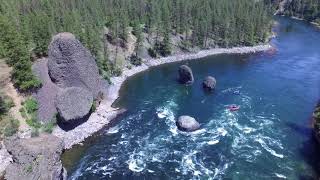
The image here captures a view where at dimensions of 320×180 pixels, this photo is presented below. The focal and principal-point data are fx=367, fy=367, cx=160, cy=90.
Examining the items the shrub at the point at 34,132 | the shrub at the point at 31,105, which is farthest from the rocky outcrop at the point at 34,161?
the shrub at the point at 31,105

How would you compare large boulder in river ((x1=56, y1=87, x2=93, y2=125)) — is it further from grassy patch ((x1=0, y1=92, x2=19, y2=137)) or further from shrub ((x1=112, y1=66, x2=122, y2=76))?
shrub ((x1=112, y1=66, x2=122, y2=76))

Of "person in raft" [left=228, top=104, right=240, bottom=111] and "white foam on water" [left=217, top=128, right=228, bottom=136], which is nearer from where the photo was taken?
"white foam on water" [left=217, top=128, right=228, bottom=136]

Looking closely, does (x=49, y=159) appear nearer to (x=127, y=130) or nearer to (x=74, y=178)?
(x=74, y=178)

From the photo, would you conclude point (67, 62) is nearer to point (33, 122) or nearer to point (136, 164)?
point (33, 122)

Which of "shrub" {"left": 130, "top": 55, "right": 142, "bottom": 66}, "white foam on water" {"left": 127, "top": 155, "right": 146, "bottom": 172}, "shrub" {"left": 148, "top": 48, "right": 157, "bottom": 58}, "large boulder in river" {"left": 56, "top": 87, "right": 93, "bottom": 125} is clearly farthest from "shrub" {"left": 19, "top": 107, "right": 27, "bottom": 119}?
"shrub" {"left": 148, "top": 48, "right": 157, "bottom": 58}

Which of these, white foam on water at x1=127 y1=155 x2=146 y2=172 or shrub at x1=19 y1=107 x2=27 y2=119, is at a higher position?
shrub at x1=19 y1=107 x2=27 y2=119

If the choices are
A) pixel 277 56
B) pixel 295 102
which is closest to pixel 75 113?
pixel 295 102

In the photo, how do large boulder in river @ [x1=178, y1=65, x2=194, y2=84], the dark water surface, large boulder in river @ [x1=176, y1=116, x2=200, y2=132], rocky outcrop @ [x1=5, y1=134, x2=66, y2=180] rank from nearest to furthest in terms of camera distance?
rocky outcrop @ [x1=5, y1=134, x2=66, y2=180], the dark water surface, large boulder in river @ [x1=176, y1=116, x2=200, y2=132], large boulder in river @ [x1=178, y1=65, x2=194, y2=84]

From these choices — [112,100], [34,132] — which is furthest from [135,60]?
[34,132]
